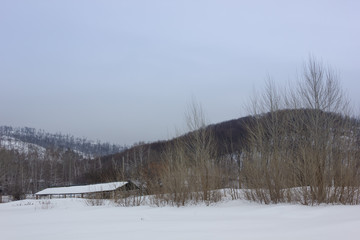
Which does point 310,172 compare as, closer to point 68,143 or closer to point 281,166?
point 281,166

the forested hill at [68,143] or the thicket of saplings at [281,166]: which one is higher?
the forested hill at [68,143]

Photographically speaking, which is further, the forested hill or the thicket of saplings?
the forested hill

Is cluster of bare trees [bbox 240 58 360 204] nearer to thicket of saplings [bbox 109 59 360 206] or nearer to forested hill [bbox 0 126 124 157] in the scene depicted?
thicket of saplings [bbox 109 59 360 206]

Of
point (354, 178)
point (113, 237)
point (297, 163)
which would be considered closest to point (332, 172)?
point (354, 178)

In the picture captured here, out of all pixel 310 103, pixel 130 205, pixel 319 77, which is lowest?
pixel 130 205

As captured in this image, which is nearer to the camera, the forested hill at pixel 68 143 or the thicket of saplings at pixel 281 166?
the thicket of saplings at pixel 281 166

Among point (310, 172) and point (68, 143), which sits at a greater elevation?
point (68, 143)

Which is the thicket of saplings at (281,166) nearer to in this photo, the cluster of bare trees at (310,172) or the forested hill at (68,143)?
the cluster of bare trees at (310,172)

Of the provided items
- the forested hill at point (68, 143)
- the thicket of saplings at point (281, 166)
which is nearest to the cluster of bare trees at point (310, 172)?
the thicket of saplings at point (281, 166)

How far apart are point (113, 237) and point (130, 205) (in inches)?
357

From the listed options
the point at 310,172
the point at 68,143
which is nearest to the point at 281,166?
the point at 310,172

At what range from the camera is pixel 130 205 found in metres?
14.1

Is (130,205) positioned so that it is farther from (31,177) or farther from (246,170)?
(31,177)

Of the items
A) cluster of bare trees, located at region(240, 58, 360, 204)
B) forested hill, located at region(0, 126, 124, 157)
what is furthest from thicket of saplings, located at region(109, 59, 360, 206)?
forested hill, located at region(0, 126, 124, 157)
